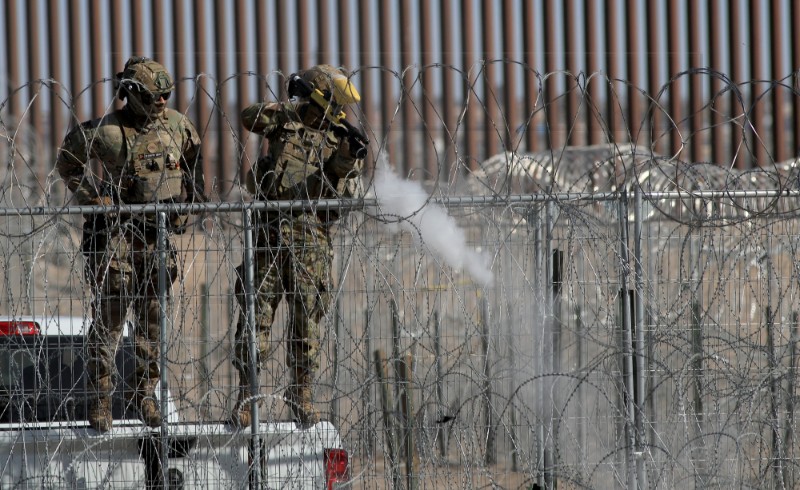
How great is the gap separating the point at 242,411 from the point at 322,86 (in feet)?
4.50

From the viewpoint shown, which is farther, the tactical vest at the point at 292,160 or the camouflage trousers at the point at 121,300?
the tactical vest at the point at 292,160

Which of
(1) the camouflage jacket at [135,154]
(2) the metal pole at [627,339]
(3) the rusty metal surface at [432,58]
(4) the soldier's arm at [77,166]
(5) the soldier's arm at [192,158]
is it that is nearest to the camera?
(2) the metal pole at [627,339]

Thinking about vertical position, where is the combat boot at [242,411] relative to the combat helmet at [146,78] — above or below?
below

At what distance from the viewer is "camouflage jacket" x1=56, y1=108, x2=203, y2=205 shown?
4.34m

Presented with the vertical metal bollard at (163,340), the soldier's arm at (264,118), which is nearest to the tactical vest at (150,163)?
the soldier's arm at (264,118)

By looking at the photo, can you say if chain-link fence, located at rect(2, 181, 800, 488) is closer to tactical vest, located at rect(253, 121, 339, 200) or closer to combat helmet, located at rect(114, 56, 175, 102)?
tactical vest, located at rect(253, 121, 339, 200)

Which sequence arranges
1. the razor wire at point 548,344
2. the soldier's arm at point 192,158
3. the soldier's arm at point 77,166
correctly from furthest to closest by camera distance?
1. the soldier's arm at point 192,158
2. the soldier's arm at point 77,166
3. the razor wire at point 548,344

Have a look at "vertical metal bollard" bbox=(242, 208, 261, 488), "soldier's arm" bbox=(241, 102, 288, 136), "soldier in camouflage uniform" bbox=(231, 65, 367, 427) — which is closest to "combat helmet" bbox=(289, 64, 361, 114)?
"soldier in camouflage uniform" bbox=(231, 65, 367, 427)

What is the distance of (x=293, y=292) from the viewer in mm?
4152

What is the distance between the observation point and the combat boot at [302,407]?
12.9ft

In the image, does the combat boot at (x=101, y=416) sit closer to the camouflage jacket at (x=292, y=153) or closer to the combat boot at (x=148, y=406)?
the combat boot at (x=148, y=406)

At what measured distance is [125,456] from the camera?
12.7ft

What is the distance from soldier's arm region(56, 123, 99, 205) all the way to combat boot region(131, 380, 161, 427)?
740 millimetres

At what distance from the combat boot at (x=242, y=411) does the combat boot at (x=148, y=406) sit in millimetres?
264
